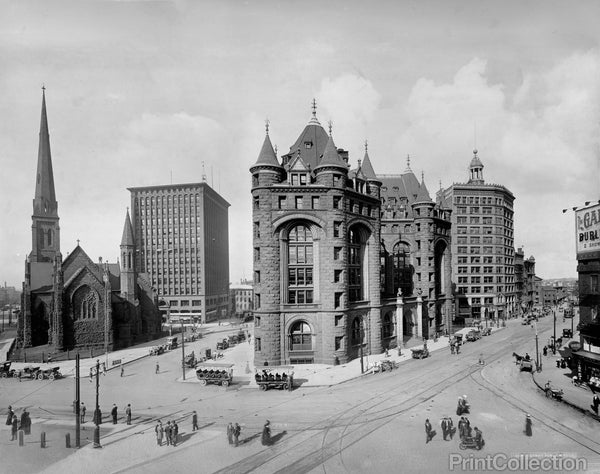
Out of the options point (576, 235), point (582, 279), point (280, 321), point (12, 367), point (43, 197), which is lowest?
point (12, 367)

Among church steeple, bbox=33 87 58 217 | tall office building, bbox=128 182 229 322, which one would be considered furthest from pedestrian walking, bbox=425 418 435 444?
tall office building, bbox=128 182 229 322

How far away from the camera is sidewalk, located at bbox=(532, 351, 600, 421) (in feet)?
91.9

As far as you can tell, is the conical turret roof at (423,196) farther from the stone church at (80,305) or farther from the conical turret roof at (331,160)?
the stone church at (80,305)

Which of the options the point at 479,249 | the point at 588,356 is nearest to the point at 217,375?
the point at 588,356

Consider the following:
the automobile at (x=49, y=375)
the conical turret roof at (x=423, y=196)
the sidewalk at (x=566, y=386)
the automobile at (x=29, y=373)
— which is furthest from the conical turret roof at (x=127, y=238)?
the sidewalk at (x=566, y=386)

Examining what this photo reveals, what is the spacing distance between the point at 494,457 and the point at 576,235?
27.4 m

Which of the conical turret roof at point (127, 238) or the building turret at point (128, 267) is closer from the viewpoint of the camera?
the building turret at point (128, 267)

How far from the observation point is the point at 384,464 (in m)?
19.2

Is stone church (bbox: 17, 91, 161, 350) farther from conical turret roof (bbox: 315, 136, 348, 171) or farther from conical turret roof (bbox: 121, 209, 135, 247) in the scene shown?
conical turret roof (bbox: 315, 136, 348, 171)

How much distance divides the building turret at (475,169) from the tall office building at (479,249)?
572 centimetres

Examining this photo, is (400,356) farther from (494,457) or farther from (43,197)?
(43,197)

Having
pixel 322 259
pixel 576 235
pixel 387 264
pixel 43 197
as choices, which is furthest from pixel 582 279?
pixel 43 197

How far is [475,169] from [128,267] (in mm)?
86373

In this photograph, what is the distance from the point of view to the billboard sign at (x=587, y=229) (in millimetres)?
35500
